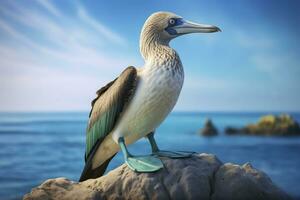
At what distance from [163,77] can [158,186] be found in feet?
3.03

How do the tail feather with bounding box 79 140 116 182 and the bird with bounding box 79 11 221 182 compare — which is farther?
the tail feather with bounding box 79 140 116 182

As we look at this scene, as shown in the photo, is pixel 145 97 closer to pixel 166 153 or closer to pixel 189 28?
pixel 166 153

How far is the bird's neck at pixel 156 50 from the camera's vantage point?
382 cm

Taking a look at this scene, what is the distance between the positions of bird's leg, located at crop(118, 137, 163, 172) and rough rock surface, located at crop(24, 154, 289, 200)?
0.05m

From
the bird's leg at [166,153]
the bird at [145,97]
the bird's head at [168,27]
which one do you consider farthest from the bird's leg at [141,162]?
the bird's head at [168,27]

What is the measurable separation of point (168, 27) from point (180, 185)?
4.65ft

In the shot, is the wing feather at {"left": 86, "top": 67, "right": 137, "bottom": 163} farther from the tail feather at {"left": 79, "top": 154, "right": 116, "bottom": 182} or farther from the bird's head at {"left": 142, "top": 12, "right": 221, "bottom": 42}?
the bird's head at {"left": 142, "top": 12, "right": 221, "bottom": 42}

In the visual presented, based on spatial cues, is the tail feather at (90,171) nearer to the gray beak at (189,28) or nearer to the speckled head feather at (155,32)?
the speckled head feather at (155,32)

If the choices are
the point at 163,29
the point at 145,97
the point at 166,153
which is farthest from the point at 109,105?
the point at 163,29

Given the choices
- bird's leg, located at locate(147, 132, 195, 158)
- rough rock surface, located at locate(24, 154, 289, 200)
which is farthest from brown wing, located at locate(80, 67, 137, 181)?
bird's leg, located at locate(147, 132, 195, 158)

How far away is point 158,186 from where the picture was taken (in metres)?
3.67

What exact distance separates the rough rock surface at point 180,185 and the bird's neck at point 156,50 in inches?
35.2

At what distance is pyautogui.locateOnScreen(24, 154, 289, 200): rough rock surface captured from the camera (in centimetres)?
367

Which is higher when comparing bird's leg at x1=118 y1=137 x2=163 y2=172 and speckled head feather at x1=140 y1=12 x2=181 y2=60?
speckled head feather at x1=140 y1=12 x2=181 y2=60
